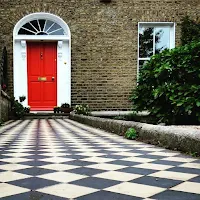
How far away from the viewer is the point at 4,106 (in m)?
8.04

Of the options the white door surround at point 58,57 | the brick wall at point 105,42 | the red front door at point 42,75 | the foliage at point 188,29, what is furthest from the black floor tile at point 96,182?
the foliage at point 188,29

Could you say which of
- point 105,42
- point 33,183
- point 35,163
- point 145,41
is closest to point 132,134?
point 35,163

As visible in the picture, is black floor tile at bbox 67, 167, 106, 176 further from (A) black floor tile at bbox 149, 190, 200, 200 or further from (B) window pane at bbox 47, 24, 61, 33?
(B) window pane at bbox 47, 24, 61, 33

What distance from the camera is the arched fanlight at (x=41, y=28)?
9617 mm

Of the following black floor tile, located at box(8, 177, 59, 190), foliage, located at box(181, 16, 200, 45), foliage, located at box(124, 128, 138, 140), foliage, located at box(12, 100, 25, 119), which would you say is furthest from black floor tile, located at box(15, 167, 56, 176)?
foliage, located at box(181, 16, 200, 45)

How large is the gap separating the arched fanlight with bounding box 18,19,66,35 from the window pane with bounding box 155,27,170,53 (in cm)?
305

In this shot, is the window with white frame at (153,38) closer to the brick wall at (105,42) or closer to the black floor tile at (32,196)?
the brick wall at (105,42)

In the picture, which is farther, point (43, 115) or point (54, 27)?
point (54, 27)

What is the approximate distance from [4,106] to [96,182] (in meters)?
6.53

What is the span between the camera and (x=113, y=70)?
9781 mm

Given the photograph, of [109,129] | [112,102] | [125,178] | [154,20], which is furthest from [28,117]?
[125,178]

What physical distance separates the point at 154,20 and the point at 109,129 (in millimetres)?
5304

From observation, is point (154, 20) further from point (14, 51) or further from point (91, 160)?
point (91, 160)

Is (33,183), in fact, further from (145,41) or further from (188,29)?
(188,29)
